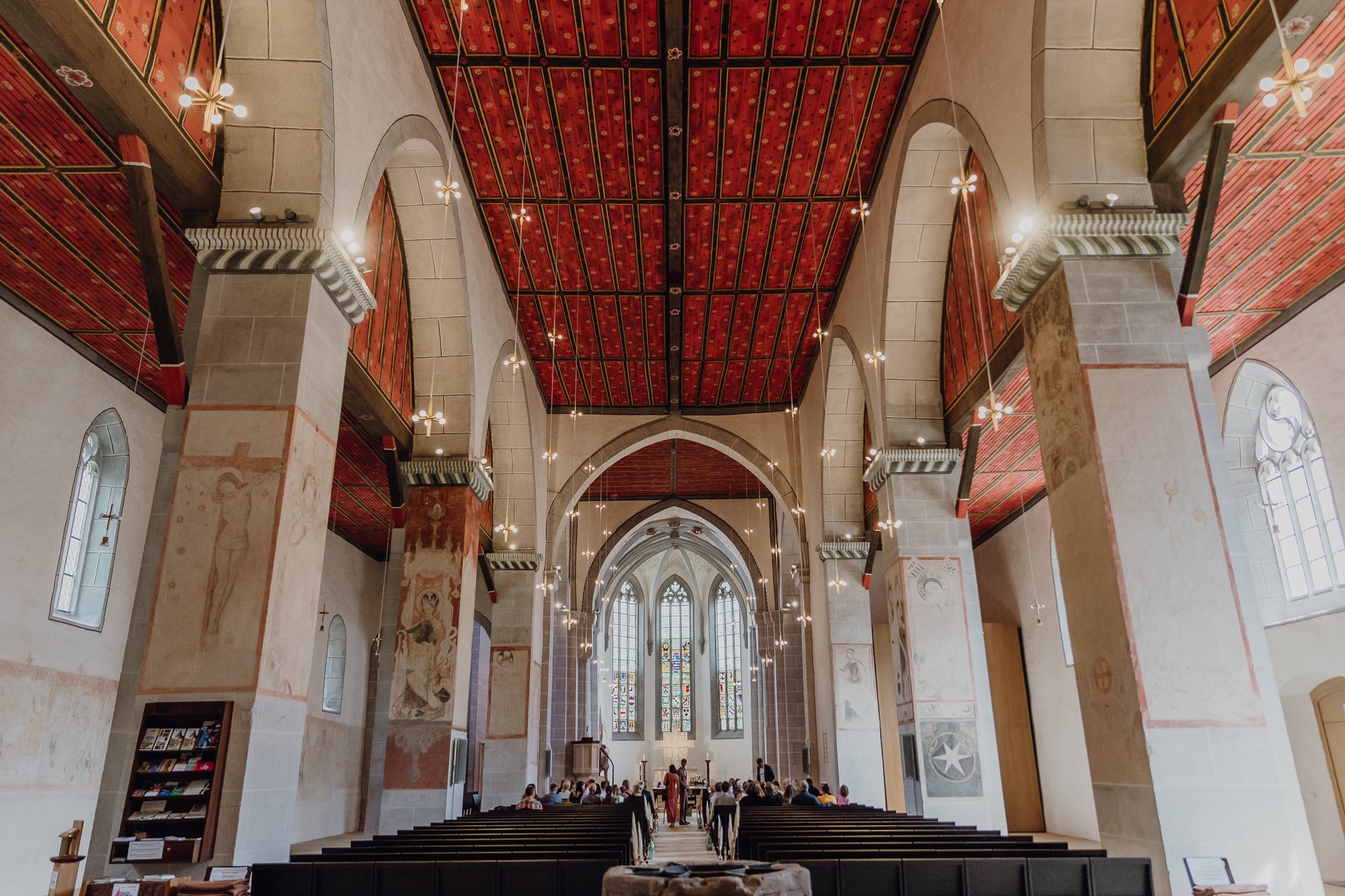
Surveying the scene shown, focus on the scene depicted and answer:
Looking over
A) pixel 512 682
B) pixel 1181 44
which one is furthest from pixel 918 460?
pixel 512 682

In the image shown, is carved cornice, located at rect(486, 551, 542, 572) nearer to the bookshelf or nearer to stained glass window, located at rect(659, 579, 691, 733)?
the bookshelf

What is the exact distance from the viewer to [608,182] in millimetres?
11633

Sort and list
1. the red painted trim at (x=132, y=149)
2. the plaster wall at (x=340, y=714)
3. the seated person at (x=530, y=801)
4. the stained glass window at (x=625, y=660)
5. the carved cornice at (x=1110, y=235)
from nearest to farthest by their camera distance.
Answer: the red painted trim at (x=132, y=149)
the carved cornice at (x=1110, y=235)
the seated person at (x=530, y=801)
the plaster wall at (x=340, y=714)
the stained glass window at (x=625, y=660)

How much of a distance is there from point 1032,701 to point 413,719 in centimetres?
1337

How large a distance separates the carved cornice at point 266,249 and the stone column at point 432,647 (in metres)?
4.98

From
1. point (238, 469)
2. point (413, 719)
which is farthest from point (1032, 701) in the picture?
point (238, 469)

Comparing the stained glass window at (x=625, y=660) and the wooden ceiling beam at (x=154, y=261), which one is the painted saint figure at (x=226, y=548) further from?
the stained glass window at (x=625, y=660)

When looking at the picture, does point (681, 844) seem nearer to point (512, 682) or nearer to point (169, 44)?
point (512, 682)

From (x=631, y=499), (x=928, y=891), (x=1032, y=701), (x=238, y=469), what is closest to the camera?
(x=928, y=891)

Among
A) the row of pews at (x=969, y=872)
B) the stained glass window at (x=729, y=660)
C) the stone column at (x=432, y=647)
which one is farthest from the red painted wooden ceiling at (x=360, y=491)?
the stained glass window at (x=729, y=660)

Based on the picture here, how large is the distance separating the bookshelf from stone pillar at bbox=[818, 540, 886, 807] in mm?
10633

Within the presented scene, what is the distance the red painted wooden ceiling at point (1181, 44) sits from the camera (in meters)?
5.96

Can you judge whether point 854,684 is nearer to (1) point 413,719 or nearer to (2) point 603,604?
(1) point 413,719

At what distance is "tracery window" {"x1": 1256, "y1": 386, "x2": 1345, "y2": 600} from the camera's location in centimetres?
1038
